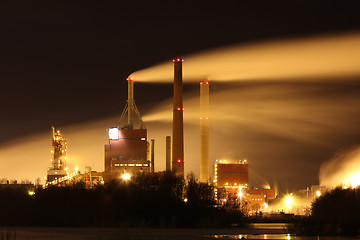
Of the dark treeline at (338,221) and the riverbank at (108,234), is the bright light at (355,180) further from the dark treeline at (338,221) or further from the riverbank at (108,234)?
the riverbank at (108,234)

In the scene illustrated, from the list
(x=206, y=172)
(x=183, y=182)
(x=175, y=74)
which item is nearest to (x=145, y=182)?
(x=183, y=182)

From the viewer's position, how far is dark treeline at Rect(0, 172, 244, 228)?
5316 centimetres

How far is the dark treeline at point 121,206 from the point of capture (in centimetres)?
5316

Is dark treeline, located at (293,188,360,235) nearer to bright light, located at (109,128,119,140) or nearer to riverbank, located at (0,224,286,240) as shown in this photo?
riverbank, located at (0,224,286,240)

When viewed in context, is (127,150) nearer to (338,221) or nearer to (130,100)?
(130,100)

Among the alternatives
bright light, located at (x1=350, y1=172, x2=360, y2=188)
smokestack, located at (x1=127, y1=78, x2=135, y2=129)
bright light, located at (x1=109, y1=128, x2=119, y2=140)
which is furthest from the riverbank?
bright light, located at (x1=109, y1=128, x2=119, y2=140)

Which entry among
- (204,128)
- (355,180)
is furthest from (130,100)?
(355,180)

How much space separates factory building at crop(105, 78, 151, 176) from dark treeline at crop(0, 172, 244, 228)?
98.8 m

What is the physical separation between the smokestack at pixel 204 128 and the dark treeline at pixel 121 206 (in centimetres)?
8931

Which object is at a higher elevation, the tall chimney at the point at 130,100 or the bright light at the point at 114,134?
the tall chimney at the point at 130,100

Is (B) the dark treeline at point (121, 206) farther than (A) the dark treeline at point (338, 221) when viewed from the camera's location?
Yes

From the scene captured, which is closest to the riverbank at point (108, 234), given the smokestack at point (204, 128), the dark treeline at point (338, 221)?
the dark treeline at point (338, 221)

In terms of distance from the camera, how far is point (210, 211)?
57656 millimetres

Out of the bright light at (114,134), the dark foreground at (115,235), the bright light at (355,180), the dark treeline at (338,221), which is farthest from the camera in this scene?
the bright light at (114,134)
